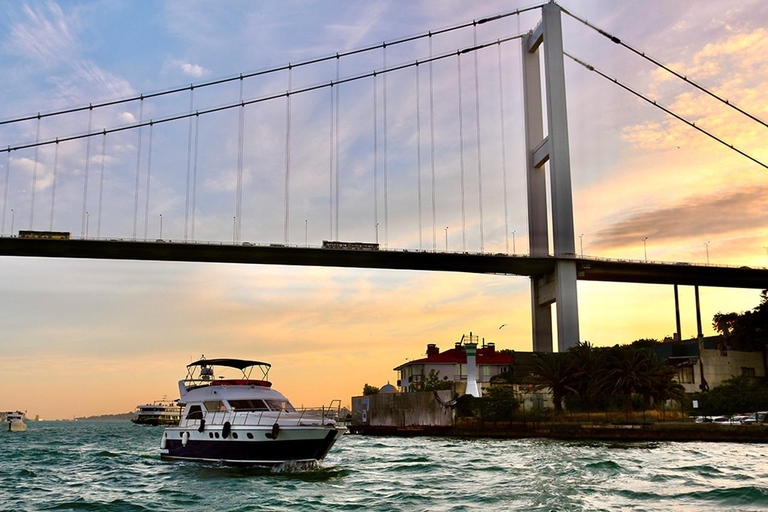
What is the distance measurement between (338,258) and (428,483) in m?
52.3

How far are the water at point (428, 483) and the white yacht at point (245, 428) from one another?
1.94ft

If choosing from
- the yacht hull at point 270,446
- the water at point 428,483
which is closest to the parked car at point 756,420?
the water at point 428,483

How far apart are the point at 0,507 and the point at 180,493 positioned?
4898 mm

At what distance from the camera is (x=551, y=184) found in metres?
74.2

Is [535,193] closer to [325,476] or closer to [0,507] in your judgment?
[325,476]

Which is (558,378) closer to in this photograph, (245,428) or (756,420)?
(756,420)

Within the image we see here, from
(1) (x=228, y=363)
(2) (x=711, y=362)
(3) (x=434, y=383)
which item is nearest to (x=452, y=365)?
(3) (x=434, y=383)

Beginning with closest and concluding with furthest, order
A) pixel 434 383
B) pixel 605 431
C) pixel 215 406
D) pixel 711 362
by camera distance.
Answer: pixel 215 406
pixel 605 431
pixel 711 362
pixel 434 383

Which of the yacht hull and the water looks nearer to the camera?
the water

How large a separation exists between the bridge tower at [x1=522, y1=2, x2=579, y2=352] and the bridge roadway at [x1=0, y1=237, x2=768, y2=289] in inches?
75.7

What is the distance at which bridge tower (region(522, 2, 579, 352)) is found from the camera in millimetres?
72981

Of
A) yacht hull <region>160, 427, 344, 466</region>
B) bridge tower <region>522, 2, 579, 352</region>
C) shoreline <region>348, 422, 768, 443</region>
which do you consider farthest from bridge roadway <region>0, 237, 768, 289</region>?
yacht hull <region>160, 427, 344, 466</region>

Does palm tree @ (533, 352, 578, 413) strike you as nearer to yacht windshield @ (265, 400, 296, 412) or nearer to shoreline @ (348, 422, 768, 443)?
shoreline @ (348, 422, 768, 443)

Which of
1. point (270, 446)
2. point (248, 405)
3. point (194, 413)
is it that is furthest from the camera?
point (194, 413)
